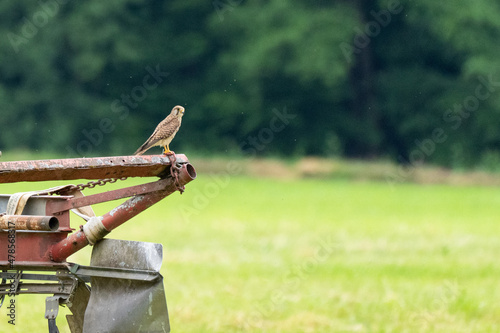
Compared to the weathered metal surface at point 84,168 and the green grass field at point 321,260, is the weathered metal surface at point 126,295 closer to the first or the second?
the weathered metal surface at point 84,168

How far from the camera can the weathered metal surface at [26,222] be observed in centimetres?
553

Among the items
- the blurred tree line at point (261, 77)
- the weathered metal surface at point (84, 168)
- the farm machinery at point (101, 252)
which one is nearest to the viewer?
the weathered metal surface at point (84, 168)

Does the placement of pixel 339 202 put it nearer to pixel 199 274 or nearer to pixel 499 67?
pixel 199 274

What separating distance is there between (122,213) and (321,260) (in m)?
11.0

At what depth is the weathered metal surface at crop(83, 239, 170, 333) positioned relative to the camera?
5.75m

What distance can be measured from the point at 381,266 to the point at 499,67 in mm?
28598

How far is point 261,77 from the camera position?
1831 inches

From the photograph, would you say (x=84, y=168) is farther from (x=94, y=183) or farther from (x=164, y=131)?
(x=164, y=131)

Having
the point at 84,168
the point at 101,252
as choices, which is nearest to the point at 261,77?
the point at 101,252

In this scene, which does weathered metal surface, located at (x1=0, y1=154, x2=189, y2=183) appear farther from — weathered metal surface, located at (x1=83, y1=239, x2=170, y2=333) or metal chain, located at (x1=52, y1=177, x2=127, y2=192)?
weathered metal surface, located at (x1=83, y1=239, x2=170, y2=333)

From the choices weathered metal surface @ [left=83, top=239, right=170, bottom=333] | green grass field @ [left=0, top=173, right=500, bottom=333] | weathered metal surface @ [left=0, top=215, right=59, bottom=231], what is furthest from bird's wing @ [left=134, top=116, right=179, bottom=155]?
Result: green grass field @ [left=0, top=173, right=500, bottom=333]

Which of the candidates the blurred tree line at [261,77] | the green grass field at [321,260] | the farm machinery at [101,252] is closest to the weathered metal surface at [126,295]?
the farm machinery at [101,252]

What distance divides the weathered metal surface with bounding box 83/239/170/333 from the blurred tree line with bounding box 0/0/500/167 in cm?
3784

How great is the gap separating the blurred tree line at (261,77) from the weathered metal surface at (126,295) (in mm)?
37836
